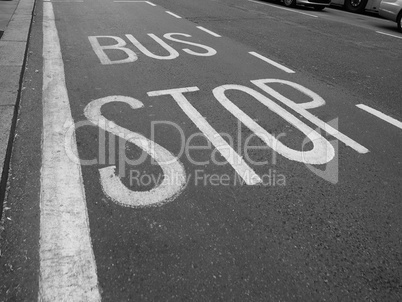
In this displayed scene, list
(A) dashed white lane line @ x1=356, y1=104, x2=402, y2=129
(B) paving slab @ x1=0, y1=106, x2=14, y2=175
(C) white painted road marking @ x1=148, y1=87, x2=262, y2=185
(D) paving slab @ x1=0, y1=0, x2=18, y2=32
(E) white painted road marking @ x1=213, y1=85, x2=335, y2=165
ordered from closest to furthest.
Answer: (B) paving slab @ x1=0, y1=106, x2=14, y2=175, (C) white painted road marking @ x1=148, y1=87, x2=262, y2=185, (E) white painted road marking @ x1=213, y1=85, x2=335, y2=165, (A) dashed white lane line @ x1=356, y1=104, x2=402, y2=129, (D) paving slab @ x1=0, y1=0, x2=18, y2=32

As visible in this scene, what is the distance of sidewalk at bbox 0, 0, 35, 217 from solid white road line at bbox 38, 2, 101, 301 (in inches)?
11.4

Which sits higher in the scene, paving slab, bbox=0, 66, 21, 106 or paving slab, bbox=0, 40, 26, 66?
paving slab, bbox=0, 66, 21, 106

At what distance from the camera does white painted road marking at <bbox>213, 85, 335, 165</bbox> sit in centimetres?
328

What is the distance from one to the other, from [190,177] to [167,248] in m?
0.83

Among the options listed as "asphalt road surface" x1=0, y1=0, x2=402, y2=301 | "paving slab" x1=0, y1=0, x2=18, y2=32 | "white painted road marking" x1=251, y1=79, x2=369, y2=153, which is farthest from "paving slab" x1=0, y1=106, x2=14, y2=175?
"paving slab" x1=0, y1=0, x2=18, y2=32

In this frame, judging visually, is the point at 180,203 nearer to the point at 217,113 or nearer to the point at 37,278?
the point at 37,278

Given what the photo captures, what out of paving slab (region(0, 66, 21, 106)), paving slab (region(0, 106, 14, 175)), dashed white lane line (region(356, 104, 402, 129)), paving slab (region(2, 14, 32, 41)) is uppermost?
dashed white lane line (region(356, 104, 402, 129))

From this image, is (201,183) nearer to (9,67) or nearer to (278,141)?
(278,141)

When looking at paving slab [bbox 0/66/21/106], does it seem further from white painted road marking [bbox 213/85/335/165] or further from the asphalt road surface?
white painted road marking [bbox 213/85/335/165]

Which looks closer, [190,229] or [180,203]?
[190,229]

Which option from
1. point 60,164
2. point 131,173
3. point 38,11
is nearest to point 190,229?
point 131,173

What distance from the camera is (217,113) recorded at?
4039 millimetres

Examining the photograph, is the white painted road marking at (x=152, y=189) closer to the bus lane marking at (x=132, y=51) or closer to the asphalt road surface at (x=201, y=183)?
the asphalt road surface at (x=201, y=183)

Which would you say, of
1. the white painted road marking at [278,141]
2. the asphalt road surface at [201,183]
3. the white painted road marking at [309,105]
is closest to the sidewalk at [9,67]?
the asphalt road surface at [201,183]
